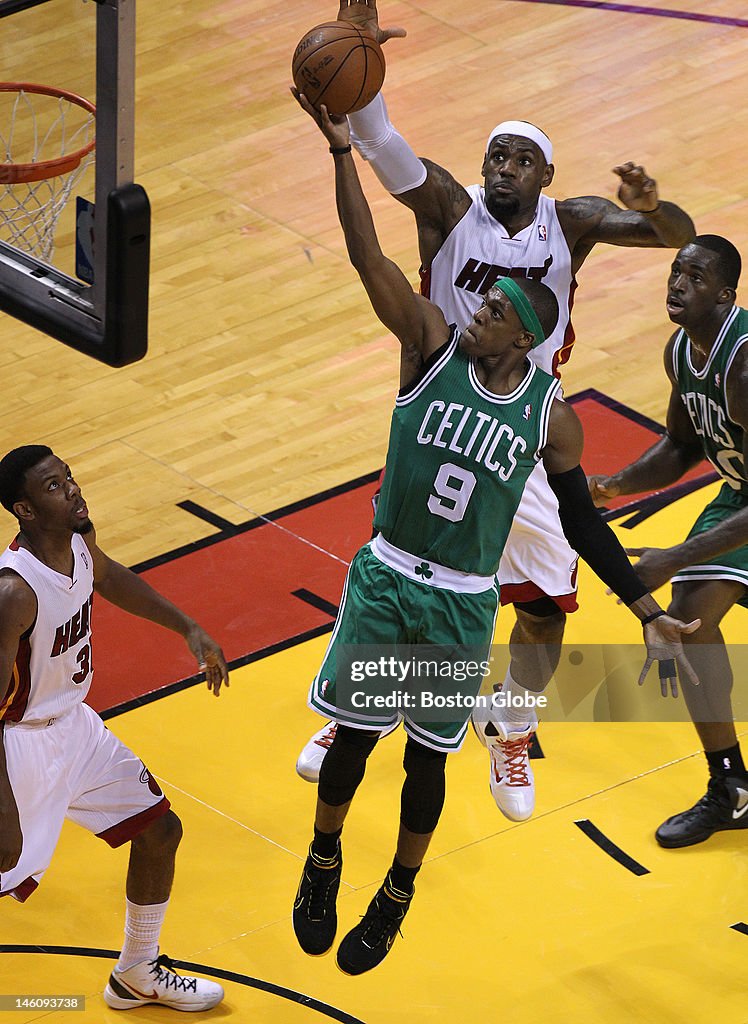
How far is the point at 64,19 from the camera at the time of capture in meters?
6.64

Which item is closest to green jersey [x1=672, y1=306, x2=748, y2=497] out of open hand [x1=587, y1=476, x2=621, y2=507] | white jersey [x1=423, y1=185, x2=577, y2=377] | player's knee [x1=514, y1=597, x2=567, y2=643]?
open hand [x1=587, y1=476, x2=621, y2=507]

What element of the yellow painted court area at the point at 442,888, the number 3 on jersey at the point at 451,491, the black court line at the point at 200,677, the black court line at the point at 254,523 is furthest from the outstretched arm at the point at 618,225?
the black court line at the point at 254,523

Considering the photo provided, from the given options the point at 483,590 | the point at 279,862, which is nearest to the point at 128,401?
the point at 279,862

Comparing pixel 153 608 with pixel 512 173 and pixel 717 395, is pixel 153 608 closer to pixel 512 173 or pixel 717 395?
pixel 512 173

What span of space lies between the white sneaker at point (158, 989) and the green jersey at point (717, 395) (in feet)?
8.95

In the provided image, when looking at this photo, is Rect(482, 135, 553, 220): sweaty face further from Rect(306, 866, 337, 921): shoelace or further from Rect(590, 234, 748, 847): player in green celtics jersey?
Rect(306, 866, 337, 921): shoelace

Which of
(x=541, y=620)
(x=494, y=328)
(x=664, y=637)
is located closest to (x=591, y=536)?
(x=664, y=637)

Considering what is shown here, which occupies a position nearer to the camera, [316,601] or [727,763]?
[727,763]

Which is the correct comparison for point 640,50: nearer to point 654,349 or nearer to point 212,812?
point 654,349

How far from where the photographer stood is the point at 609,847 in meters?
7.43

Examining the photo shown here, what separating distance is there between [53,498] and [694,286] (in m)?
2.50

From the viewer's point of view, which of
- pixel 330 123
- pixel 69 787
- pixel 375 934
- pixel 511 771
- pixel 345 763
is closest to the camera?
pixel 330 123

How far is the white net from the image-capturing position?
698cm

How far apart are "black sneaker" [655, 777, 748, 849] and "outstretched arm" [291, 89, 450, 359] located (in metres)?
2.46
